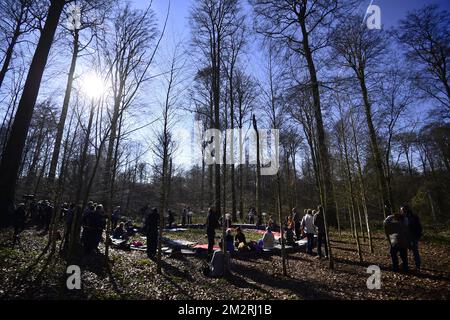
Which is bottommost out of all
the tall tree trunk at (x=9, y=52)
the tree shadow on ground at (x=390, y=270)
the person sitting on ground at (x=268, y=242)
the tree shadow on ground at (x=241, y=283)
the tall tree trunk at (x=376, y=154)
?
the tree shadow on ground at (x=241, y=283)

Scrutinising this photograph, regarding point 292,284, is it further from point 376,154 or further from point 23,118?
point 23,118

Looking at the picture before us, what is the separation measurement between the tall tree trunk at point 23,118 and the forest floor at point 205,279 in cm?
198

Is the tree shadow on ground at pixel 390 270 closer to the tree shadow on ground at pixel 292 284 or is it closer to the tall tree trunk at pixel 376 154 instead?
the tree shadow on ground at pixel 292 284

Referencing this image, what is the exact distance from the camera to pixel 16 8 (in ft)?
48.5

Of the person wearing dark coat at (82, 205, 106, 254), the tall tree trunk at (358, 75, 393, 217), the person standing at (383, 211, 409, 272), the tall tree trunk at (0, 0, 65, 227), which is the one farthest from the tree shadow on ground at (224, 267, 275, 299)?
the tall tree trunk at (358, 75, 393, 217)

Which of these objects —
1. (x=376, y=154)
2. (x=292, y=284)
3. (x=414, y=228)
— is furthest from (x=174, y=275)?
(x=376, y=154)

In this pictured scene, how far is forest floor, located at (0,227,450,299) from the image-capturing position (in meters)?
5.54

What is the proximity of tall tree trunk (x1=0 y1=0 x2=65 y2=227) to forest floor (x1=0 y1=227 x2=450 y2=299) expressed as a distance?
198 cm

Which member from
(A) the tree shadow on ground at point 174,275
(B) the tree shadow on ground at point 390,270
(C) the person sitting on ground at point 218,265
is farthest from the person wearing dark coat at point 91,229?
(B) the tree shadow on ground at point 390,270

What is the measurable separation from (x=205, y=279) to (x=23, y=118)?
9988 mm

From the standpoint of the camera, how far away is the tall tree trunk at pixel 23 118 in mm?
9945

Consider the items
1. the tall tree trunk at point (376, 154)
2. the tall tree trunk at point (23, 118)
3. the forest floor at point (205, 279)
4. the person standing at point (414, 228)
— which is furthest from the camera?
the tall tree trunk at point (376, 154)

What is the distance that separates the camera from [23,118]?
34.8 ft

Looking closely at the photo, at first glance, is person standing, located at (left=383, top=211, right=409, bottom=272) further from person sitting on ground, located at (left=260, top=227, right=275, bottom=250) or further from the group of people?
person sitting on ground, located at (left=260, top=227, right=275, bottom=250)
